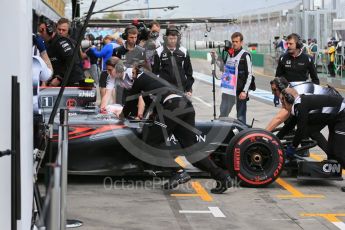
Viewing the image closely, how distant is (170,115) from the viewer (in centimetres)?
792

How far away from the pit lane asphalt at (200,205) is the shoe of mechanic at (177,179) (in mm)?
101

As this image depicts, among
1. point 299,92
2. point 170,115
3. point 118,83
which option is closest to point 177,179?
point 170,115

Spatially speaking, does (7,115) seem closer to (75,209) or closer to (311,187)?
(75,209)

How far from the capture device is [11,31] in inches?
128

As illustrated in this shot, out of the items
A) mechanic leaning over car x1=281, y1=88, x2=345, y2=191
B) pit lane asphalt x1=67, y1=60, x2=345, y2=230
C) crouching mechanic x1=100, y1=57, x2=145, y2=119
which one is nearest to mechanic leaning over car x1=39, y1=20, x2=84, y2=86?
crouching mechanic x1=100, y1=57, x2=145, y2=119

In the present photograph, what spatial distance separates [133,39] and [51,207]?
30.0 ft

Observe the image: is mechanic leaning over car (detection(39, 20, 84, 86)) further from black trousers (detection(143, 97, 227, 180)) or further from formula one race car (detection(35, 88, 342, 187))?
black trousers (detection(143, 97, 227, 180))

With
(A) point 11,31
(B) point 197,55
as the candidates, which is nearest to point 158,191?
(A) point 11,31

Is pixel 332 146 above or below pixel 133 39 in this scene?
below

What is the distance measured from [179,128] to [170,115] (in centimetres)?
23

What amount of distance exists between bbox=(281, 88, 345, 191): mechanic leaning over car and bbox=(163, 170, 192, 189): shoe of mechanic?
A: 133cm

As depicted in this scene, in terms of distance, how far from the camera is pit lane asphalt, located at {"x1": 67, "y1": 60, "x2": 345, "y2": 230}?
6820 millimetres

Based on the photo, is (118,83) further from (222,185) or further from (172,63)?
(222,185)

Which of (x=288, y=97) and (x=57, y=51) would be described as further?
(x=57, y=51)
